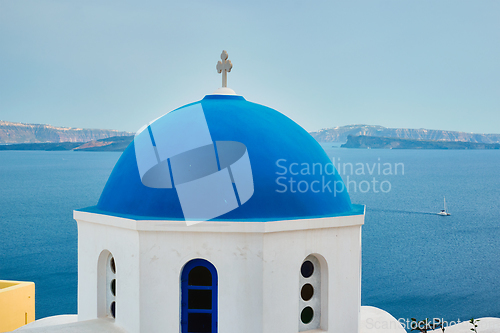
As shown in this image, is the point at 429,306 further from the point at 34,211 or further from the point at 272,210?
the point at 34,211

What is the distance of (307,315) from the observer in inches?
306

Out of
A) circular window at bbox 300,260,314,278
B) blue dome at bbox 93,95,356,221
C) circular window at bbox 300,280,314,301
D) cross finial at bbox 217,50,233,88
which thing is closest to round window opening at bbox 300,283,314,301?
circular window at bbox 300,280,314,301

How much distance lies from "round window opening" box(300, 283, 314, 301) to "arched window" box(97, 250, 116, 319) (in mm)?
3037

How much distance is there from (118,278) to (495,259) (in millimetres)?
46646

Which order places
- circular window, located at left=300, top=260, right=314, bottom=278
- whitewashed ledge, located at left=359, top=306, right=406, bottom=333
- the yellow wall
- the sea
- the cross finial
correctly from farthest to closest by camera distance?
the sea → the yellow wall → whitewashed ledge, located at left=359, top=306, right=406, bottom=333 → the cross finial → circular window, located at left=300, top=260, right=314, bottom=278

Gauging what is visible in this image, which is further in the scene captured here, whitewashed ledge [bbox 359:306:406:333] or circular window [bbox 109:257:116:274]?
whitewashed ledge [bbox 359:306:406:333]

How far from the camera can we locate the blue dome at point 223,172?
7391 millimetres

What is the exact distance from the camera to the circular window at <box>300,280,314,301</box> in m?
7.70

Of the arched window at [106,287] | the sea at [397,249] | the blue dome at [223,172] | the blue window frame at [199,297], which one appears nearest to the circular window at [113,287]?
the arched window at [106,287]

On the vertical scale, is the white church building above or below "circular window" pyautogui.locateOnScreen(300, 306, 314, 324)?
above

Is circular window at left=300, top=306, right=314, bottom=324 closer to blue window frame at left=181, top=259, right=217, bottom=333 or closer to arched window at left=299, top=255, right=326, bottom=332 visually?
arched window at left=299, top=255, right=326, bottom=332

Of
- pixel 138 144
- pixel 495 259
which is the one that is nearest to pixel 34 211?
pixel 495 259

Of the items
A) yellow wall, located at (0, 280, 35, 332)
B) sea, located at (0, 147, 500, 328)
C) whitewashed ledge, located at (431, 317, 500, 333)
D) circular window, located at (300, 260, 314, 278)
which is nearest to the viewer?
circular window, located at (300, 260, 314, 278)

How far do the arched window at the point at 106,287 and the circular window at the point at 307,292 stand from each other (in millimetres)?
3037
